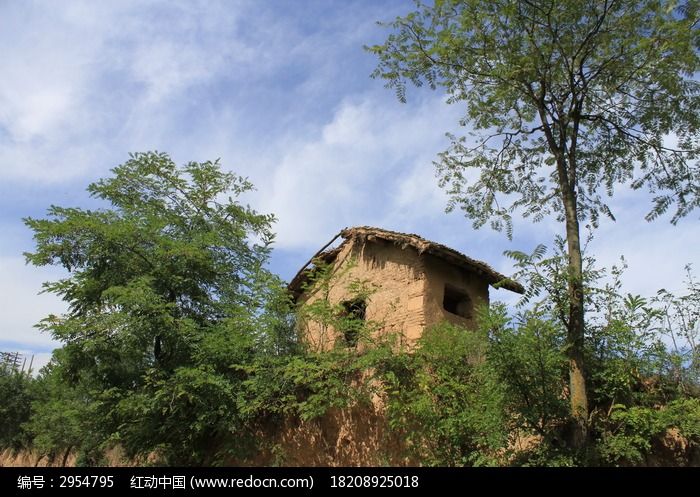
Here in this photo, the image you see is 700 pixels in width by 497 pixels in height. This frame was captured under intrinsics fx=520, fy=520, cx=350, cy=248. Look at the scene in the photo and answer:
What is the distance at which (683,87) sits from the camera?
948 centimetres

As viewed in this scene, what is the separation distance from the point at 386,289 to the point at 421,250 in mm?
1336

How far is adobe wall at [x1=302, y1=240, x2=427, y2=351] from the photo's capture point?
10.6m

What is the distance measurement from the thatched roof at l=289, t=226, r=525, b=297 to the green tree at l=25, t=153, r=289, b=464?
7.08 ft

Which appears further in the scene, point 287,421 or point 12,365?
point 12,365

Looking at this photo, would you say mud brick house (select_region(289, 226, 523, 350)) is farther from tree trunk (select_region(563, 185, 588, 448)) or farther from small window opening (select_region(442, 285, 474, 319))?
tree trunk (select_region(563, 185, 588, 448))

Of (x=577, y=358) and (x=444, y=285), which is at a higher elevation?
(x=444, y=285)

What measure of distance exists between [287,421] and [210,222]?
17.0 feet

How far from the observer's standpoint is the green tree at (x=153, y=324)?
10180mm

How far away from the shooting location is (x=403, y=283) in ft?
36.7

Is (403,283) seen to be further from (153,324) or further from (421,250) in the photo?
(153,324)

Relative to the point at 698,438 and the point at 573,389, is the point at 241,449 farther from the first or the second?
the point at 698,438

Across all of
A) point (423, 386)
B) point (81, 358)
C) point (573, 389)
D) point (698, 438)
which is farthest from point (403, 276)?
point (81, 358)

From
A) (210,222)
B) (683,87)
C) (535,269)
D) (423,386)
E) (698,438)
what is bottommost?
(698,438)

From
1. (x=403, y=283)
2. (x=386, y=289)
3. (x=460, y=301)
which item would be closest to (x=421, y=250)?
(x=403, y=283)
